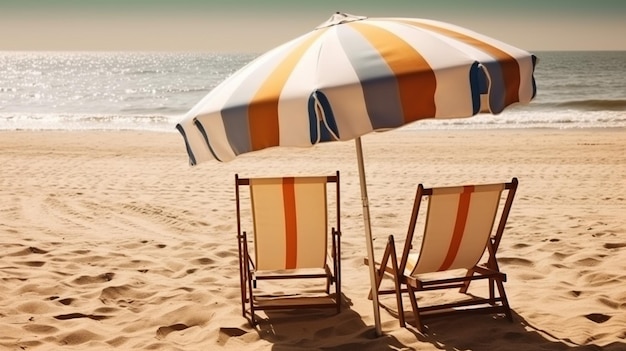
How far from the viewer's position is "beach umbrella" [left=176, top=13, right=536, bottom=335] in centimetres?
308

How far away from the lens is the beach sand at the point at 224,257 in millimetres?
4414

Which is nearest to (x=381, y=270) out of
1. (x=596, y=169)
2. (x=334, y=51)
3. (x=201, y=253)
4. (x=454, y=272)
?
(x=454, y=272)

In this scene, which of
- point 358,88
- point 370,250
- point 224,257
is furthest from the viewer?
point 224,257

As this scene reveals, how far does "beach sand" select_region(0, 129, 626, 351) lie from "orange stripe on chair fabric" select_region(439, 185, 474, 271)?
424mm

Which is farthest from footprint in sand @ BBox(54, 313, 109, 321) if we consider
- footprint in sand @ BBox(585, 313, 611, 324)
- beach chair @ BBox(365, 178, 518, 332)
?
footprint in sand @ BBox(585, 313, 611, 324)

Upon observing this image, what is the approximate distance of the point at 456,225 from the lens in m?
4.34

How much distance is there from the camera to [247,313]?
16.0 ft

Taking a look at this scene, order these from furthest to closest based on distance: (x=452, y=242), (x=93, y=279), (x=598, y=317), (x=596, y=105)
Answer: (x=596, y=105) → (x=93, y=279) → (x=598, y=317) → (x=452, y=242)

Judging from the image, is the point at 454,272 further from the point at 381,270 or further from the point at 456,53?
the point at 456,53

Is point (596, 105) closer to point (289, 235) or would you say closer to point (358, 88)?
point (289, 235)

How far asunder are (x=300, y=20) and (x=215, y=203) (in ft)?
298

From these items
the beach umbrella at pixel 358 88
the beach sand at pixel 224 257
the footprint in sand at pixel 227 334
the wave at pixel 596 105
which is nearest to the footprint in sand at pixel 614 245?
the beach sand at pixel 224 257

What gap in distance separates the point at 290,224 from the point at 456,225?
1.07m

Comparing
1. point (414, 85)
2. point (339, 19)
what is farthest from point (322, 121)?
point (339, 19)
